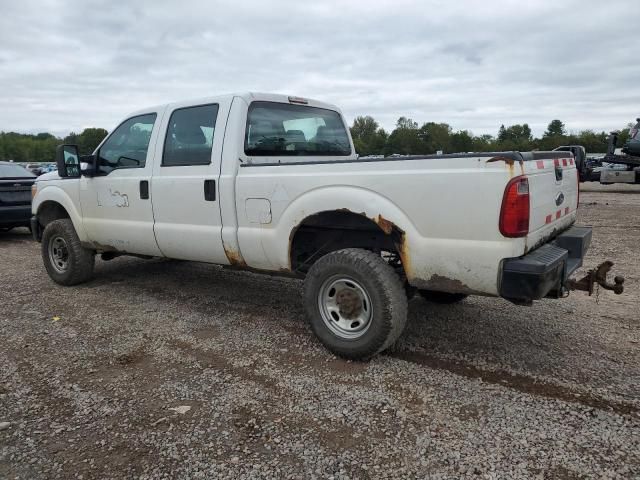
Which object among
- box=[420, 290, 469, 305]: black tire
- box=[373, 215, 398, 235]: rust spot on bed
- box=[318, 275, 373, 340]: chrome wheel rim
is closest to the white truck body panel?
box=[373, 215, 398, 235]: rust spot on bed

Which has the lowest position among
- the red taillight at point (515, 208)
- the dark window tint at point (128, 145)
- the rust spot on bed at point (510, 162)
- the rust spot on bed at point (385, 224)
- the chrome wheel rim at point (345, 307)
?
the chrome wheel rim at point (345, 307)

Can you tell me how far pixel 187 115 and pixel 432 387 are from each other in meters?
3.27

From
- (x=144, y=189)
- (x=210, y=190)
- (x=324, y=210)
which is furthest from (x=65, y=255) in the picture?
(x=324, y=210)

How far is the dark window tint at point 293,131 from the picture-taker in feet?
14.6

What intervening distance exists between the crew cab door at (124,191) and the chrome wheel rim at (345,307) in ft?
6.86

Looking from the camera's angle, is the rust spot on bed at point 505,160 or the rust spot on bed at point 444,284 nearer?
the rust spot on bed at point 505,160

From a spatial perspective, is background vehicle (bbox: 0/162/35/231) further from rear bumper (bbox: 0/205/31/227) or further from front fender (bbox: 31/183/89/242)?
front fender (bbox: 31/183/89/242)

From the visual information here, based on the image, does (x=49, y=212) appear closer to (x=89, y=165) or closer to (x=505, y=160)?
(x=89, y=165)

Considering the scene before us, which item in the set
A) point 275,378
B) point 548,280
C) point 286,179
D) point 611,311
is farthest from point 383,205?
point 611,311

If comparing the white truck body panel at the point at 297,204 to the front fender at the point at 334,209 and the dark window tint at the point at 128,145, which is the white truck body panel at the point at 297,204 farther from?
the dark window tint at the point at 128,145

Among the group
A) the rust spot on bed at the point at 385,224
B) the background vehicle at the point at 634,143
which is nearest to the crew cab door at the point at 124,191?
the rust spot on bed at the point at 385,224

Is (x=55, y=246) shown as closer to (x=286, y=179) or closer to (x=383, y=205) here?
(x=286, y=179)

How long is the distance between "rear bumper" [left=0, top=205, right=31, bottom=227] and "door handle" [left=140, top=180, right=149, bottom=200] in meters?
6.03

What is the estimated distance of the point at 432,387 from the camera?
130 inches
